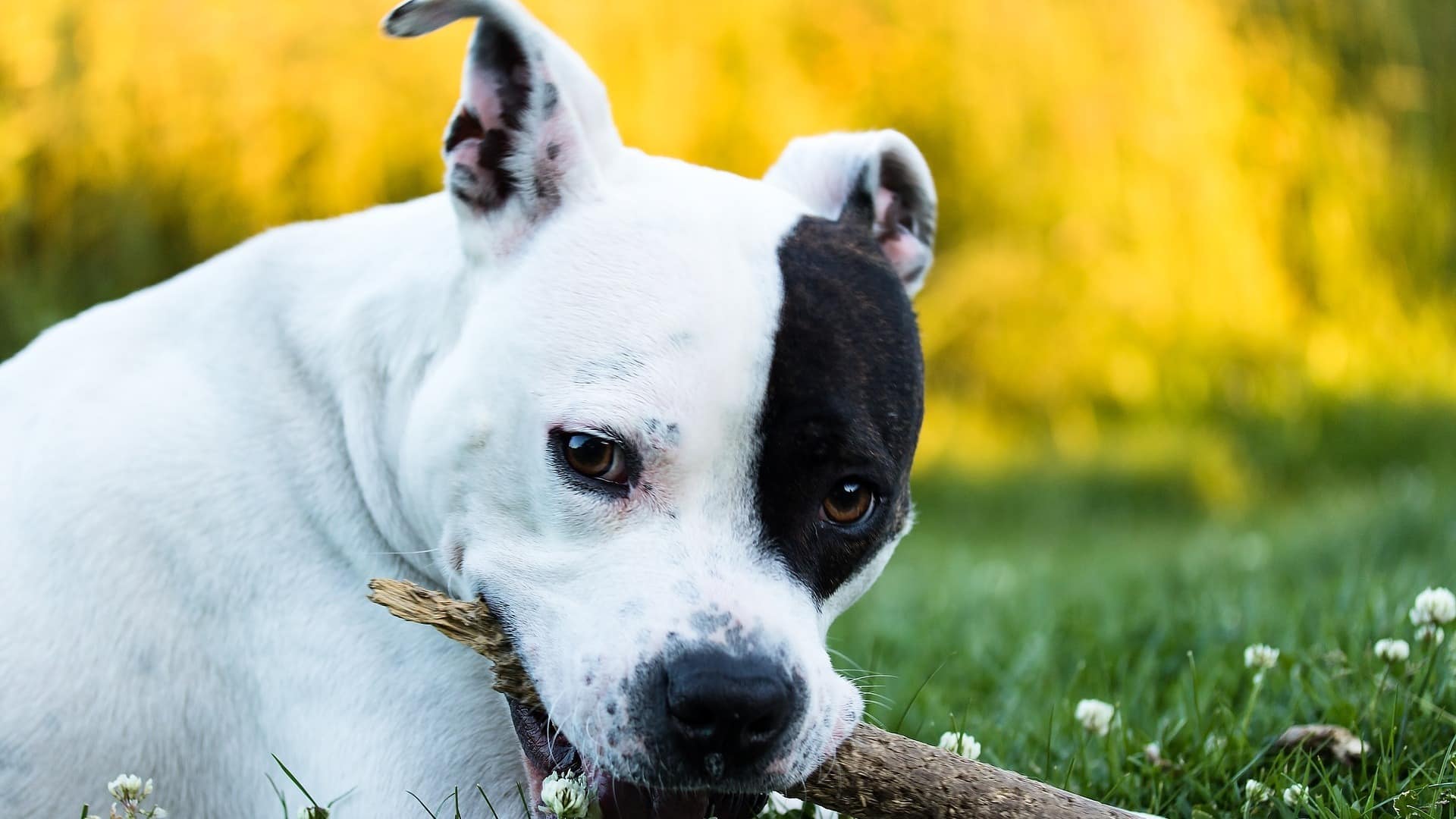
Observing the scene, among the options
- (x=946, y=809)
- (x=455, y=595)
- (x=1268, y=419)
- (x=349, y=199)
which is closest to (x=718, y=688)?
(x=946, y=809)

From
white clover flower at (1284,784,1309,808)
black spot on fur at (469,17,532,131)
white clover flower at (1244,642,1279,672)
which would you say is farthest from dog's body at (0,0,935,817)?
white clover flower at (1244,642,1279,672)

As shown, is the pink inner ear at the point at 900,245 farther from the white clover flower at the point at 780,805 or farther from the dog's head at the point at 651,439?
the white clover flower at the point at 780,805

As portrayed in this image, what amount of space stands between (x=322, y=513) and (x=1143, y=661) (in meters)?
2.25

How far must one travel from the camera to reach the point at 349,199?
25.3 feet

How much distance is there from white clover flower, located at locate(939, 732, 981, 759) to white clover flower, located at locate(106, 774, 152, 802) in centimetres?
128

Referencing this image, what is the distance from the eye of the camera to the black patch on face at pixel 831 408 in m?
2.21

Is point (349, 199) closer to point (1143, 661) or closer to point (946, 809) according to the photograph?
point (1143, 661)

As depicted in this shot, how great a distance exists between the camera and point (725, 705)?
2010 millimetres

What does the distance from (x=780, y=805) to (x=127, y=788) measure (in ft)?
3.22

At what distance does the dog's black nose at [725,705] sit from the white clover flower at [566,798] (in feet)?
0.54

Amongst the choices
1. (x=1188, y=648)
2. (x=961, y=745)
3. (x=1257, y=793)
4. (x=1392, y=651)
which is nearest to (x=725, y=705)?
(x=961, y=745)

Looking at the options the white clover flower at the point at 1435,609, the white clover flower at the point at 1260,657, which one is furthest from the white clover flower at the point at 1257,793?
the white clover flower at the point at 1435,609

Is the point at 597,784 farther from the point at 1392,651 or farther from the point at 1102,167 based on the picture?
the point at 1102,167

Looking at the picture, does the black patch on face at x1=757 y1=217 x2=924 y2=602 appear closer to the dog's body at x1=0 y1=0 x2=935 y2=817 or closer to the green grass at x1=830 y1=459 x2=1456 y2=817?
the dog's body at x1=0 y1=0 x2=935 y2=817
